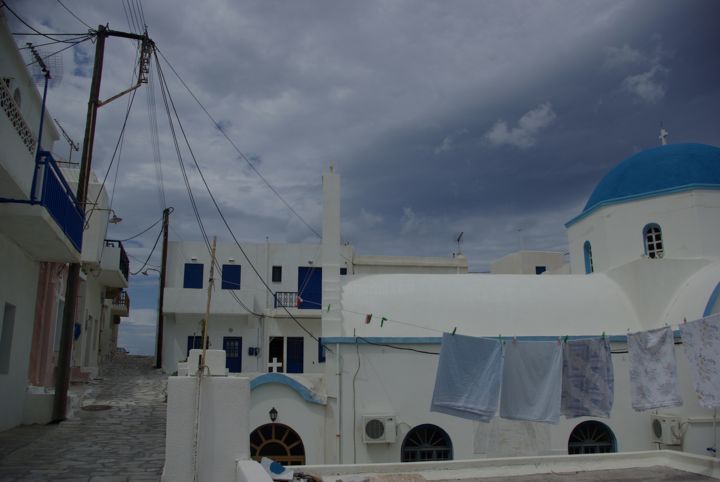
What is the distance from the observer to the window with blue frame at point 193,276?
24.8 m

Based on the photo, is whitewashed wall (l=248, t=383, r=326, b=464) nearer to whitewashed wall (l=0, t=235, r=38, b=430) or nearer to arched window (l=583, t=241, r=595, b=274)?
whitewashed wall (l=0, t=235, r=38, b=430)

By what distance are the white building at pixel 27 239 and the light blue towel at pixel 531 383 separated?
740 cm

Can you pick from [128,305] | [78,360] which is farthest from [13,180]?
[128,305]

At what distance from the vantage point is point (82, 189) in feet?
34.8

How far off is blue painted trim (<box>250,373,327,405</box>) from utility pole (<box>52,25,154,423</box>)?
3.74m

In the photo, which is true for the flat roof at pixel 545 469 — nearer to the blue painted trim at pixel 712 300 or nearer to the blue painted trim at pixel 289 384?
the blue painted trim at pixel 289 384

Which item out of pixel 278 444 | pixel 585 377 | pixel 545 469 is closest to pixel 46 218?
pixel 278 444

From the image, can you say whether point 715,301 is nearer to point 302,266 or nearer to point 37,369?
point 37,369

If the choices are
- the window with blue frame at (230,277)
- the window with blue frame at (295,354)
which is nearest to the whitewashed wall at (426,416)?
the window with blue frame at (295,354)

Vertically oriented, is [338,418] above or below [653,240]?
below

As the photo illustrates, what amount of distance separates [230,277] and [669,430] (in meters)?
18.7

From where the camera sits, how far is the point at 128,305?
103 feet

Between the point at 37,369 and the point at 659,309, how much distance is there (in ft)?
47.2

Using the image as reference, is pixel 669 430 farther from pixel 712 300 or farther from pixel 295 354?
pixel 295 354
